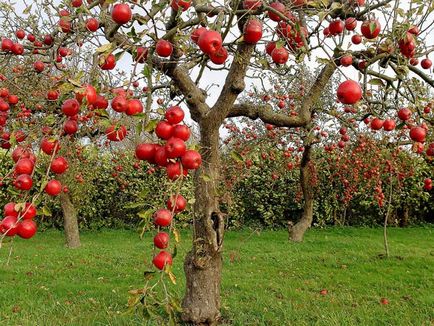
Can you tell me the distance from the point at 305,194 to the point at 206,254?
4.95m

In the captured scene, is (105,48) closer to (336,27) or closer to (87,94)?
(87,94)

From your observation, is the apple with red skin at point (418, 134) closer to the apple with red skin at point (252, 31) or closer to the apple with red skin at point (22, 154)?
the apple with red skin at point (252, 31)

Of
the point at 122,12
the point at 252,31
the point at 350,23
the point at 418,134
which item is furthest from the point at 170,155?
the point at 350,23

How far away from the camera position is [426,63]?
358 centimetres

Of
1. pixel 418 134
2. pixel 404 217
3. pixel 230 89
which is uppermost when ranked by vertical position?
pixel 230 89

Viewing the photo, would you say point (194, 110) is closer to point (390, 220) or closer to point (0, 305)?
point (0, 305)

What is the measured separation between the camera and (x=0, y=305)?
16.1 feet

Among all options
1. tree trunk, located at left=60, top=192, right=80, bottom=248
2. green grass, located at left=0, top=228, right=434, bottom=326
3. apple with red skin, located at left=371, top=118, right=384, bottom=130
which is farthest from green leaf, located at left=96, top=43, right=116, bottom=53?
tree trunk, located at left=60, top=192, right=80, bottom=248

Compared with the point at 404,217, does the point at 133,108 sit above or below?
above

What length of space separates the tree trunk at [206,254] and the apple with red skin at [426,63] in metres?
1.72

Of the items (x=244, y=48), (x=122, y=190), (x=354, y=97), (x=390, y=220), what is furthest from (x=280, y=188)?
(x=354, y=97)

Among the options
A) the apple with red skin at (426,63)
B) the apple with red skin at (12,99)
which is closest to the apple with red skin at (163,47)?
the apple with red skin at (12,99)

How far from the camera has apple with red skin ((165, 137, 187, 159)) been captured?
166 centimetres

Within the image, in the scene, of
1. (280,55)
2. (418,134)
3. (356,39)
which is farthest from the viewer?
(356,39)
